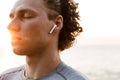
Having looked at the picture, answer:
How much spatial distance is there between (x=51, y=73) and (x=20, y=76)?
0.28 m

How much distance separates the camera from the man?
162 inches

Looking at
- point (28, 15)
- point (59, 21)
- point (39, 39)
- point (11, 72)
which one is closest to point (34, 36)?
point (39, 39)

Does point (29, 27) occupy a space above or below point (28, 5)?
below

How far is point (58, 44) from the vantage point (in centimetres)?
448

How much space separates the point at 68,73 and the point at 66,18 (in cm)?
54

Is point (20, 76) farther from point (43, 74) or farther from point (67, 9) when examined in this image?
point (67, 9)

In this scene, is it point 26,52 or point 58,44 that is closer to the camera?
point 26,52

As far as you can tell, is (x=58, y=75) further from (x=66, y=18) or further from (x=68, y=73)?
(x=66, y=18)

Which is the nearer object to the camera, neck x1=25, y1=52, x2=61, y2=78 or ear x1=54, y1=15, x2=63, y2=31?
neck x1=25, y1=52, x2=61, y2=78

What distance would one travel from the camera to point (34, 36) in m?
4.14

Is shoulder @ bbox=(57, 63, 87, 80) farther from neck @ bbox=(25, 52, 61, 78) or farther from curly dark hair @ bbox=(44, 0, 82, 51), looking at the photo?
curly dark hair @ bbox=(44, 0, 82, 51)

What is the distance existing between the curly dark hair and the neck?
10.5 inches

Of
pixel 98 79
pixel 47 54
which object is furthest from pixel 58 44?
pixel 98 79

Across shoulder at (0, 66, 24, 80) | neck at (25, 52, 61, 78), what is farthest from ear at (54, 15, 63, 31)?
shoulder at (0, 66, 24, 80)
